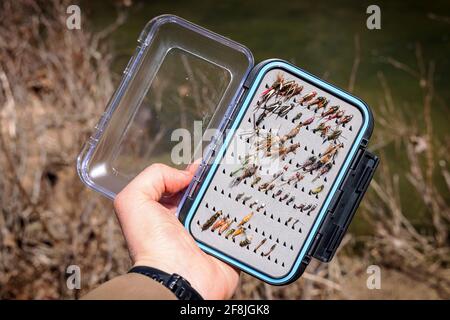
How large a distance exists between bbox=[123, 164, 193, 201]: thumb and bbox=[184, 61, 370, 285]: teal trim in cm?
9

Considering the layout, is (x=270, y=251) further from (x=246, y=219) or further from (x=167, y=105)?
(x=167, y=105)

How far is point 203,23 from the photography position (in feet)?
19.1

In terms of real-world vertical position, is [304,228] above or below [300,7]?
below

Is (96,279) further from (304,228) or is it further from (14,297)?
(304,228)

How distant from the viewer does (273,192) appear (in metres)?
1.75

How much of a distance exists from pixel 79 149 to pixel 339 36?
307cm

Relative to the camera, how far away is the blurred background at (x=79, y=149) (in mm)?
2916

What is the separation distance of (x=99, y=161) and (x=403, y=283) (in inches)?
80.1

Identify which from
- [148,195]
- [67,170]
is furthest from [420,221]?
[148,195]

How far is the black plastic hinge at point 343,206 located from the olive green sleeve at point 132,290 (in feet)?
1.54

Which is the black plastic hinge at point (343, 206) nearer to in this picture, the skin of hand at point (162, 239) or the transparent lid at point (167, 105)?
the skin of hand at point (162, 239)

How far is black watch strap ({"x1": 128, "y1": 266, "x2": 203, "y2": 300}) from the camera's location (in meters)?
1.52

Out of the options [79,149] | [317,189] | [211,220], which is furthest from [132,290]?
[79,149]

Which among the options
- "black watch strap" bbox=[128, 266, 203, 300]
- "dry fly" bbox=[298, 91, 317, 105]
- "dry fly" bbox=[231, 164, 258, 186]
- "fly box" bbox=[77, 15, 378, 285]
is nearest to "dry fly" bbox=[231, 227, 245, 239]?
"fly box" bbox=[77, 15, 378, 285]
